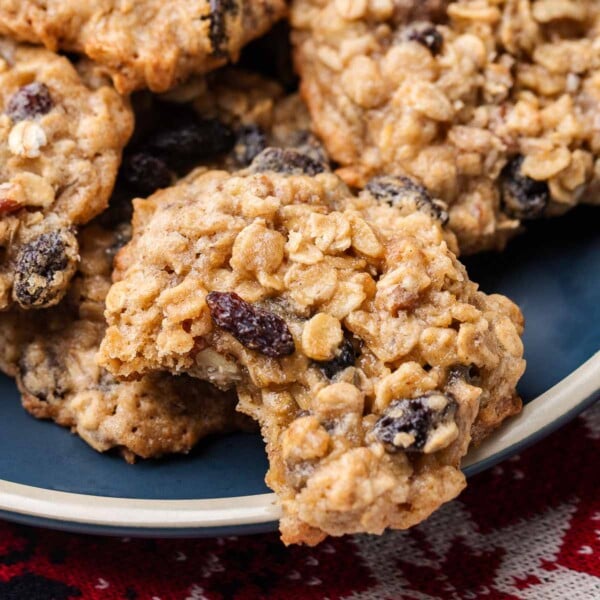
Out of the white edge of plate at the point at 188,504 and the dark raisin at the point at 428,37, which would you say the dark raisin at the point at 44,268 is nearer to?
the white edge of plate at the point at 188,504

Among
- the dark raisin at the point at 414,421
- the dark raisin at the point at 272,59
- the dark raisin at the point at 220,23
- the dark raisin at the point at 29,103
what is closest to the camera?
the dark raisin at the point at 414,421

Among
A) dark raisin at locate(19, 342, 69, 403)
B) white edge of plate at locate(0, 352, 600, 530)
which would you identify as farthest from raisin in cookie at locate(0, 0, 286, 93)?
white edge of plate at locate(0, 352, 600, 530)

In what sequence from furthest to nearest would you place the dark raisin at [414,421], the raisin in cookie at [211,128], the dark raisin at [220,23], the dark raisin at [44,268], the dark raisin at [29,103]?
the raisin in cookie at [211,128] < the dark raisin at [220,23] < the dark raisin at [29,103] < the dark raisin at [44,268] < the dark raisin at [414,421]

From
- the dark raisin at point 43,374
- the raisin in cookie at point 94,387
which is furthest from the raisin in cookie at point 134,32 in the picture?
the dark raisin at point 43,374

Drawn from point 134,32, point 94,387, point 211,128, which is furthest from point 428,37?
point 94,387

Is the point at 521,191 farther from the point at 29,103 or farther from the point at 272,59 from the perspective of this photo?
the point at 29,103

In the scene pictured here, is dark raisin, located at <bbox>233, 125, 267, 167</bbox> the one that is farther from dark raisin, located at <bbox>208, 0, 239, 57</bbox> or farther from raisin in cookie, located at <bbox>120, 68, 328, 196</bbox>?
dark raisin, located at <bbox>208, 0, 239, 57</bbox>
